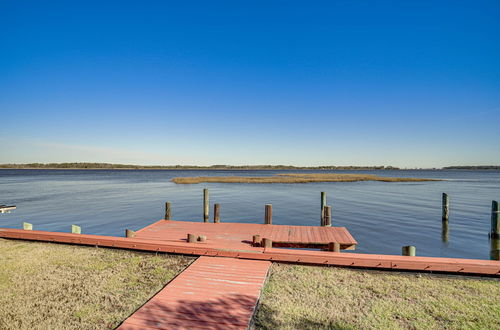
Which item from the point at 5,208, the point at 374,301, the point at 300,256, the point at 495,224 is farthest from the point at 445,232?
the point at 5,208

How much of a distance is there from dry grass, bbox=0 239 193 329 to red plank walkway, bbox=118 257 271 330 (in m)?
0.56

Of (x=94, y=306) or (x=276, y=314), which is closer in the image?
(x=276, y=314)

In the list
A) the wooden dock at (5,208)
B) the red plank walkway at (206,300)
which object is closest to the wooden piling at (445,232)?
the red plank walkway at (206,300)

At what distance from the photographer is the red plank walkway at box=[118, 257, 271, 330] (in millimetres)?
5223

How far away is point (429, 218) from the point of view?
2239 cm

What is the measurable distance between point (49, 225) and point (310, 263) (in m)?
18.9

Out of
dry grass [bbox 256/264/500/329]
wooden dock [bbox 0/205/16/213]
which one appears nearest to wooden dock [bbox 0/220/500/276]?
dry grass [bbox 256/264/500/329]

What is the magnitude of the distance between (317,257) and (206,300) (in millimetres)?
4185

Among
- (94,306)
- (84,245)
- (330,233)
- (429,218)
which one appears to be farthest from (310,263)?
(429,218)

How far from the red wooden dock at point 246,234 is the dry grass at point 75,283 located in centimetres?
238

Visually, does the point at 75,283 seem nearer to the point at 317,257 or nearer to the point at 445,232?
the point at 317,257

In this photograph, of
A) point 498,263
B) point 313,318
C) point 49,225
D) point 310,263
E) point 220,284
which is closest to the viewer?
point 313,318

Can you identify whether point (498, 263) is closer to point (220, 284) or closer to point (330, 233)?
point (330, 233)

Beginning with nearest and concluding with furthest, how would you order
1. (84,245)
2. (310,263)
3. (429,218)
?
(310,263) < (84,245) < (429,218)
